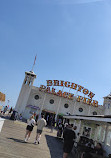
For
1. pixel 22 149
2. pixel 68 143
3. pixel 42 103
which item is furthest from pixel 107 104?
pixel 68 143

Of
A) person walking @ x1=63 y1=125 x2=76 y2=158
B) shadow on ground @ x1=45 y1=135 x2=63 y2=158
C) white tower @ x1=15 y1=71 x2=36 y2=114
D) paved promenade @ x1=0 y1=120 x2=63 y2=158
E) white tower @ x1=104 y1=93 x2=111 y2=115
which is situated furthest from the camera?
white tower @ x1=104 y1=93 x2=111 y2=115

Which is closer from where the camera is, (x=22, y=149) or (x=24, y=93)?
(x=22, y=149)

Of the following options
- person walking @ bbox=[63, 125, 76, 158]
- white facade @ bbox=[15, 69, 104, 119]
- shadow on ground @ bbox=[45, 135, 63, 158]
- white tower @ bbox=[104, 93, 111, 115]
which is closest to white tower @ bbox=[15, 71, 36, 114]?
white facade @ bbox=[15, 69, 104, 119]

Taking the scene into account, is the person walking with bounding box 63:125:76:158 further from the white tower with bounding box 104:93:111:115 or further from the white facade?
the white tower with bounding box 104:93:111:115

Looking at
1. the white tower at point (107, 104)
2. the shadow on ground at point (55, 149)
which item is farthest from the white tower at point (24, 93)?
the shadow on ground at point (55, 149)

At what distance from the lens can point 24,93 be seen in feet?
105

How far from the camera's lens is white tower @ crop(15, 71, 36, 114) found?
3139 cm

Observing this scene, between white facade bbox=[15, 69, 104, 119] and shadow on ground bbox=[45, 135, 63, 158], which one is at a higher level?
white facade bbox=[15, 69, 104, 119]

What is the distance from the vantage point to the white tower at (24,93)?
103 ft

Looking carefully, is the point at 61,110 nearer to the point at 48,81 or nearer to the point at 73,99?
the point at 73,99

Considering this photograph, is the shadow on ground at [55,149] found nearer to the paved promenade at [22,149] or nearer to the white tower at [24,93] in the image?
the paved promenade at [22,149]

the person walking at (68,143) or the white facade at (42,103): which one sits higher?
the white facade at (42,103)

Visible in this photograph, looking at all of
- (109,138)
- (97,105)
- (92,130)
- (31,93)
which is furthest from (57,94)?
(109,138)

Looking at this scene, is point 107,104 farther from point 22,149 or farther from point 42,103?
point 22,149
